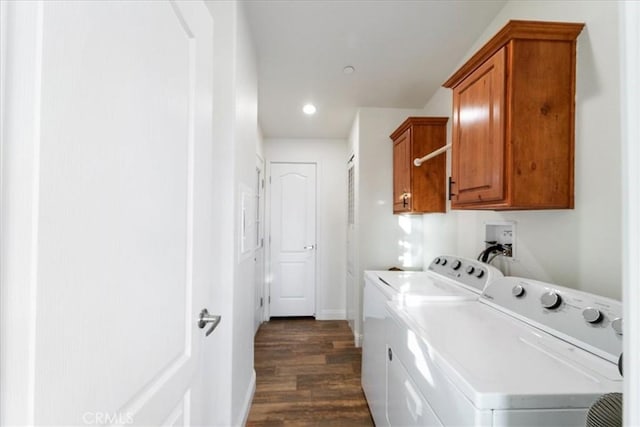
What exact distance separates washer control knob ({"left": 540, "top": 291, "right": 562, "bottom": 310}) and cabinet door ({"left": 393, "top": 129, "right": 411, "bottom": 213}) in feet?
4.71

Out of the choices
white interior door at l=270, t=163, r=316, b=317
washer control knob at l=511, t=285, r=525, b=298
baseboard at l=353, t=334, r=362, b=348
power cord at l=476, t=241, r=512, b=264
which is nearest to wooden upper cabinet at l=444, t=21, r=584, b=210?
washer control knob at l=511, t=285, r=525, b=298

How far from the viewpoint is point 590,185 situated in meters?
1.22

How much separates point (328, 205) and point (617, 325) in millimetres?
3258

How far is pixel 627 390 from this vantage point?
35 centimetres

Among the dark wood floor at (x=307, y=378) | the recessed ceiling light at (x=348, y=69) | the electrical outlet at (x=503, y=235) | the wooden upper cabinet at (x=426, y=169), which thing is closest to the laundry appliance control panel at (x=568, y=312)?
the electrical outlet at (x=503, y=235)

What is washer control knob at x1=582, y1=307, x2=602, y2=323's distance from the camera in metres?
0.95

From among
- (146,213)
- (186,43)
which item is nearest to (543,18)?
(186,43)

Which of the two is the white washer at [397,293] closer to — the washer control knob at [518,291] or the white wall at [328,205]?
the washer control knob at [518,291]

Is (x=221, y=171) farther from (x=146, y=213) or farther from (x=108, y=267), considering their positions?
(x=108, y=267)

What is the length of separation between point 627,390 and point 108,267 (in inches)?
30.6

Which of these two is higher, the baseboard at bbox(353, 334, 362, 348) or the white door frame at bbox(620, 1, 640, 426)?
the white door frame at bbox(620, 1, 640, 426)

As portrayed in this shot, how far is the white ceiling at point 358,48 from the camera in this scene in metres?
1.77

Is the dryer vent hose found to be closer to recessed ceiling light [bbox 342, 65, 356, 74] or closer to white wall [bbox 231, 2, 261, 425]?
white wall [bbox 231, 2, 261, 425]

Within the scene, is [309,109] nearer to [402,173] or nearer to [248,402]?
[402,173]
